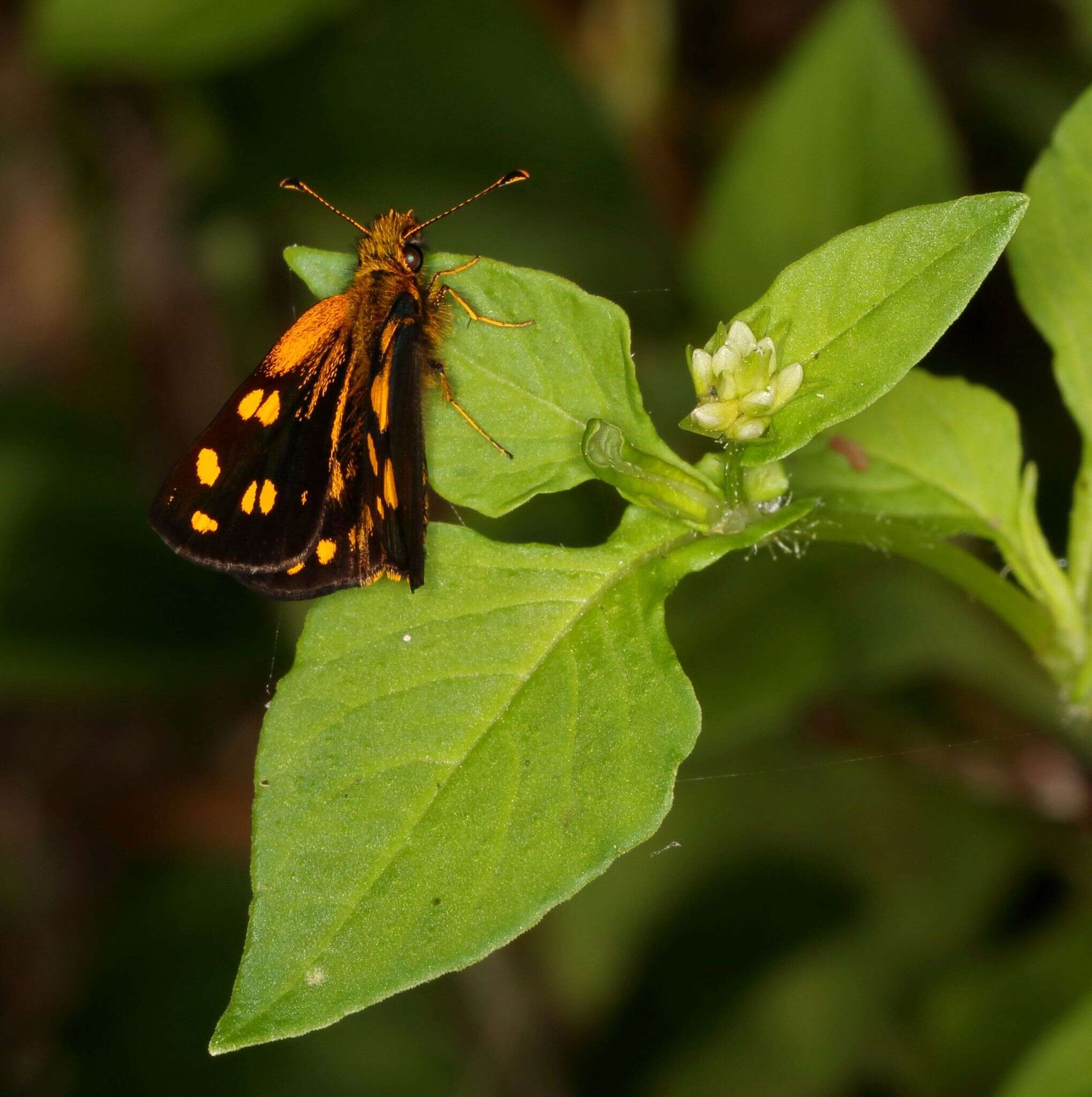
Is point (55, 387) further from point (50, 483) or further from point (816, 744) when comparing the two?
point (816, 744)

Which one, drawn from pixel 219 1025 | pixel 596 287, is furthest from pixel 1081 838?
pixel 219 1025

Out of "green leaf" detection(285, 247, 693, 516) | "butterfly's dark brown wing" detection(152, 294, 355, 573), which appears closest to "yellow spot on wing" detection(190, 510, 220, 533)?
"butterfly's dark brown wing" detection(152, 294, 355, 573)

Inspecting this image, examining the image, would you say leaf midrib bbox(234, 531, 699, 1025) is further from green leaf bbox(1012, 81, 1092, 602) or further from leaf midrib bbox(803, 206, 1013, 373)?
green leaf bbox(1012, 81, 1092, 602)

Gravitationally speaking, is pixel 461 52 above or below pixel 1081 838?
above

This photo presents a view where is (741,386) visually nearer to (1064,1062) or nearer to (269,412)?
(269,412)

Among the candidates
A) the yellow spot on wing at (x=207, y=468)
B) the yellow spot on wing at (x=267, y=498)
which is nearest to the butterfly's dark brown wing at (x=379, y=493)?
the yellow spot on wing at (x=267, y=498)

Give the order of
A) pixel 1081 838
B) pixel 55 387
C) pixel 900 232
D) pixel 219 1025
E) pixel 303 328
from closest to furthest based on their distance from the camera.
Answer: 1. pixel 219 1025
2. pixel 900 232
3. pixel 303 328
4. pixel 1081 838
5. pixel 55 387
